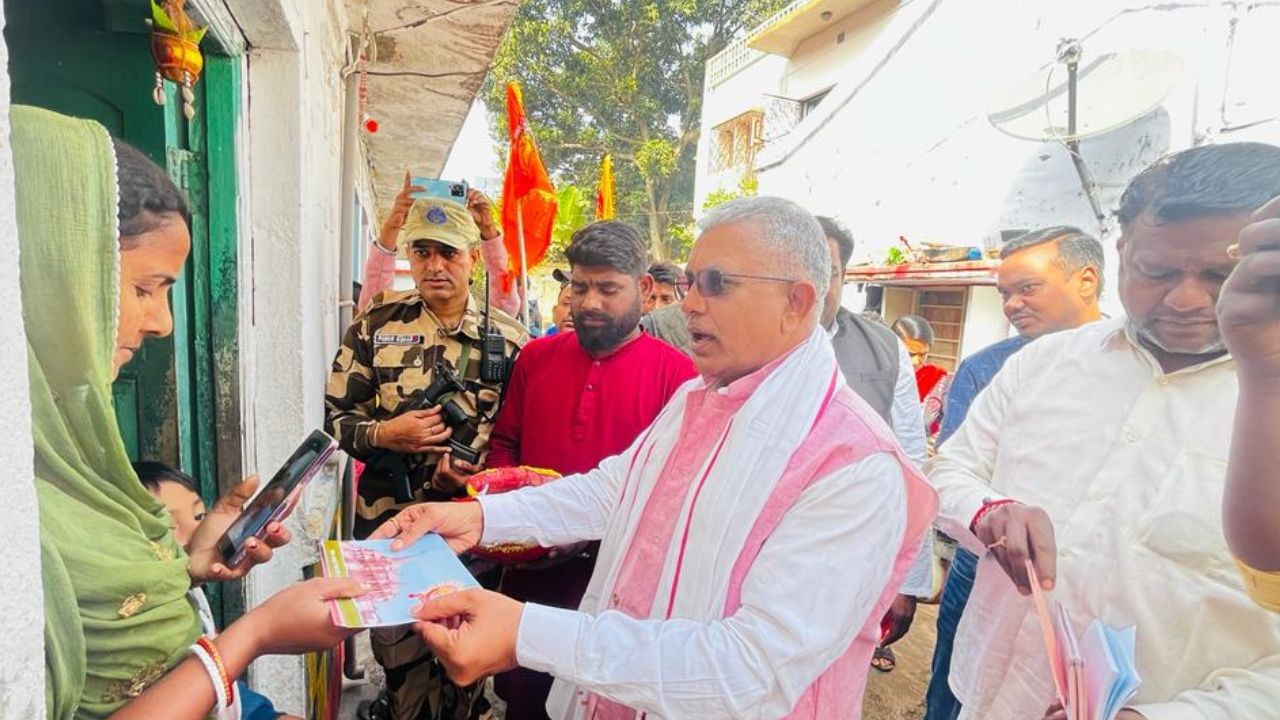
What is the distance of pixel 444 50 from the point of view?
4.39m

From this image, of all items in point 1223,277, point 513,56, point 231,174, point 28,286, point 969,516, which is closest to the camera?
point 28,286

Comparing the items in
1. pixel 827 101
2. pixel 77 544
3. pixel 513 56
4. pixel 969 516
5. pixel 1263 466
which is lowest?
pixel 969 516

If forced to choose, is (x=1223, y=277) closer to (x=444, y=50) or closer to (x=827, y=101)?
(x=444, y=50)

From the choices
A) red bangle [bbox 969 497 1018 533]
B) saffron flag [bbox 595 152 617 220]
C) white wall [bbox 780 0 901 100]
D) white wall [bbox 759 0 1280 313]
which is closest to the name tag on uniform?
red bangle [bbox 969 497 1018 533]

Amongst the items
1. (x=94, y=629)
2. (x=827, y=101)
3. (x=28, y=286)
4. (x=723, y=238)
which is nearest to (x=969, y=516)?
(x=723, y=238)

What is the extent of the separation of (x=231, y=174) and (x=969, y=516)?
227 centimetres

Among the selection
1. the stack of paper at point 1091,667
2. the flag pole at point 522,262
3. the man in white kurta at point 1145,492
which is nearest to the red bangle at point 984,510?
the man in white kurta at point 1145,492

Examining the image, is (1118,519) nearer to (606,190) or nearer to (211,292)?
(211,292)

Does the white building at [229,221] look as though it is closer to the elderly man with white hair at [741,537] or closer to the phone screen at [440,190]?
the phone screen at [440,190]

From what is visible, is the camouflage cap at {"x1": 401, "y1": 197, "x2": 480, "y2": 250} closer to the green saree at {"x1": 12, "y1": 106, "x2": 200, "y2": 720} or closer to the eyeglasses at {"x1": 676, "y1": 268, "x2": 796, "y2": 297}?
the eyeglasses at {"x1": 676, "y1": 268, "x2": 796, "y2": 297}

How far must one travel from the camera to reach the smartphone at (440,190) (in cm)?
313

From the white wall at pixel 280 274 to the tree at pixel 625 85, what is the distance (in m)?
19.9

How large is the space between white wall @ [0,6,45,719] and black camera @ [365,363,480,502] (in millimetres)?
2003

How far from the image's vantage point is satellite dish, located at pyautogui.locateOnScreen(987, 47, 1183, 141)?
18.6 feet
